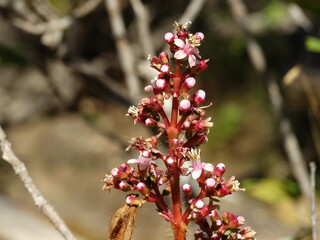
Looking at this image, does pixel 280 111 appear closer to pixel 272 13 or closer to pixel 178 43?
pixel 178 43

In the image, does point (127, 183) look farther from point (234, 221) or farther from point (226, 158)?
point (226, 158)

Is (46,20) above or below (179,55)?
above

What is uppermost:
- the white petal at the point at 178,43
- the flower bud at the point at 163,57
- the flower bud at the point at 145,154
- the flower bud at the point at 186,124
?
the white petal at the point at 178,43

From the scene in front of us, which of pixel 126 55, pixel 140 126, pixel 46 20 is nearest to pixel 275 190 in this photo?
pixel 126 55

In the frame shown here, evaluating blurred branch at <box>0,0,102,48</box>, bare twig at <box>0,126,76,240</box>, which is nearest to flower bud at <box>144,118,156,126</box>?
bare twig at <box>0,126,76,240</box>

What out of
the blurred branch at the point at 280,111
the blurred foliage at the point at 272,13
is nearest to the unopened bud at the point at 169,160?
the blurred branch at the point at 280,111

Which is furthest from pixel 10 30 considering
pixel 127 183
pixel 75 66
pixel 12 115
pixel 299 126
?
pixel 127 183

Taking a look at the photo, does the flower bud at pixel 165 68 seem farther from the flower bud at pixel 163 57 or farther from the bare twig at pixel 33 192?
the bare twig at pixel 33 192

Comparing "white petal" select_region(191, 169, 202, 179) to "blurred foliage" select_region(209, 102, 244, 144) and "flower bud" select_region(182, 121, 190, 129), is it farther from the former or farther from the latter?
"blurred foliage" select_region(209, 102, 244, 144)

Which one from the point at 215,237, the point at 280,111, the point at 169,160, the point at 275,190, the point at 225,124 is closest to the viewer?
the point at 169,160

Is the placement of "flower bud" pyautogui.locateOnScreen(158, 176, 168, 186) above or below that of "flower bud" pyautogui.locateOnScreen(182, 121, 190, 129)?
below

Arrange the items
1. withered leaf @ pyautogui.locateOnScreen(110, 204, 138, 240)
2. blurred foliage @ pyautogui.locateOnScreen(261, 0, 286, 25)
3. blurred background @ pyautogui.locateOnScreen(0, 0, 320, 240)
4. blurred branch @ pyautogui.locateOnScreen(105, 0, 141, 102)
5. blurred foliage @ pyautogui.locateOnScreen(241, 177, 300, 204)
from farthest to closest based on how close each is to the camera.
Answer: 1. blurred foliage @ pyautogui.locateOnScreen(261, 0, 286, 25)
2. blurred background @ pyautogui.locateOnScreen(0, 0, 320, 240)
3. blurred foliage @ pyautogui.locateOnScreen(241, 177, 300, 204)
4. blurred branch @ pyautogui.locateOnScreen(105, 0, 141, 102)
5. withered leaf @ pyautogui.locateOnScreen(110, 204, 138, 240)
